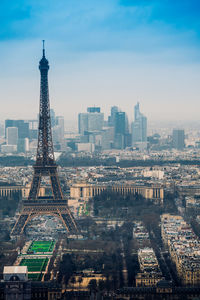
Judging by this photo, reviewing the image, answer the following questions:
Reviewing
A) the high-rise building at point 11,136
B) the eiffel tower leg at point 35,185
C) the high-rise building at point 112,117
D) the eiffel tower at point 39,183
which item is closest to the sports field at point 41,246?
the eiffel tower at point 39,183

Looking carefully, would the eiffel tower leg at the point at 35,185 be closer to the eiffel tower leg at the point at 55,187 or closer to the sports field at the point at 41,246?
the eiffel tower leg at the point at 55,187

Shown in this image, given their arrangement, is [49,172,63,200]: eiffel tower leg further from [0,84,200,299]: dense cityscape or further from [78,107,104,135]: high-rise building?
[78,107,104,135]: high-rise building

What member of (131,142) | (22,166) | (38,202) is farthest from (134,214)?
(131,142)

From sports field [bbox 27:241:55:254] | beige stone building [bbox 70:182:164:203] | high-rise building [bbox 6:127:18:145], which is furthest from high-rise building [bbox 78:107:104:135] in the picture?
sports field [bbox 27:241:55:254]

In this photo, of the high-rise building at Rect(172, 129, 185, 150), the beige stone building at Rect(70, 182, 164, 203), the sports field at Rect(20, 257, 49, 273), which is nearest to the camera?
the sports field at Rect(20, 257, 49, 273)

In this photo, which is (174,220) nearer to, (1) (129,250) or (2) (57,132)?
(1) (129,250)
